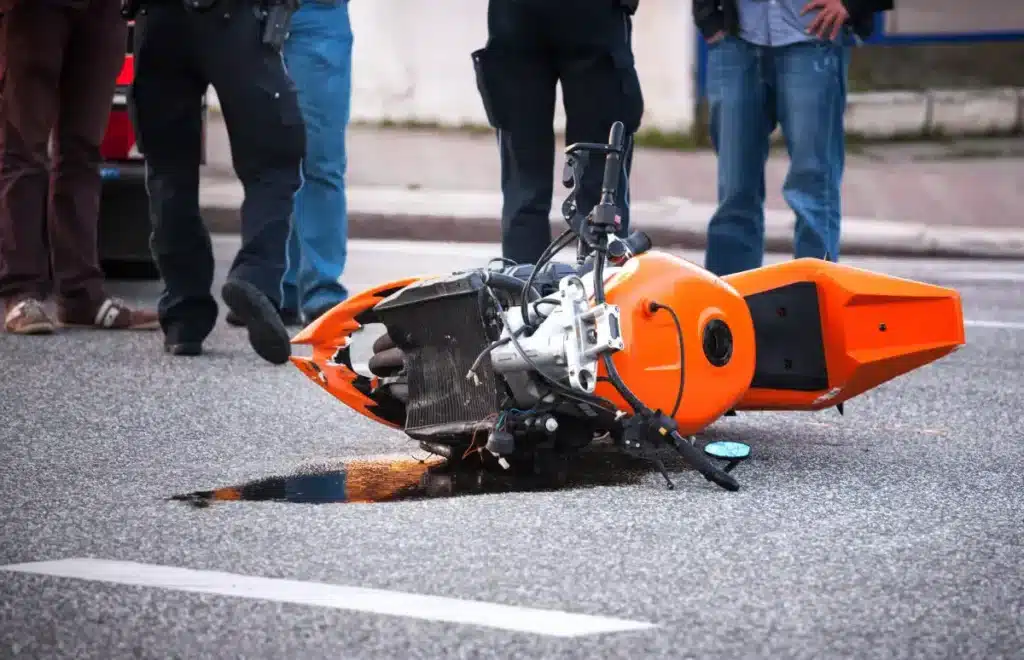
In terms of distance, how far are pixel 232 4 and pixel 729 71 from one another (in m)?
1.69

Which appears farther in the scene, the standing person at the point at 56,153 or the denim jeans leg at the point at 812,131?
the standing person at the point at 56,153

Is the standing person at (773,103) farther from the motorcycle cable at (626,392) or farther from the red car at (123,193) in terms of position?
the red car at (123,193)

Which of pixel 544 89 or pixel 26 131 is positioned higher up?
pixel 544 89

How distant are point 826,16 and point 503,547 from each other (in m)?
3.20

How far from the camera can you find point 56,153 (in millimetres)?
7594

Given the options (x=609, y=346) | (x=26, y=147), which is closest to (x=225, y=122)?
(x=26, y=147)

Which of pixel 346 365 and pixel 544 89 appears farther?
pixel 544 89

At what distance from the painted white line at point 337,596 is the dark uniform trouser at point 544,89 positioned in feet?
8.68

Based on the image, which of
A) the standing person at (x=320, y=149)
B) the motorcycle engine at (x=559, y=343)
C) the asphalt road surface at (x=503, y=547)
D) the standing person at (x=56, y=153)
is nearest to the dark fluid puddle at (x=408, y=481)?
the asphalt road surface at (x=503, y=547)

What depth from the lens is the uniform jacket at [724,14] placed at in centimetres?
668

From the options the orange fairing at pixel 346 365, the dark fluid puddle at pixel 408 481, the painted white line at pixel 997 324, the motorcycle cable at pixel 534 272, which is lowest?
the painted white line at pixel 997 324

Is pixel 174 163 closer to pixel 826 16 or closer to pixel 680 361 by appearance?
pixel 826 16

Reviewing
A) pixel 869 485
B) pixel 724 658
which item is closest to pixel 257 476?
pixel 869 485

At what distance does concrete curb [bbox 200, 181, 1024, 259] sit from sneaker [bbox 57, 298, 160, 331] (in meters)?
4.50
